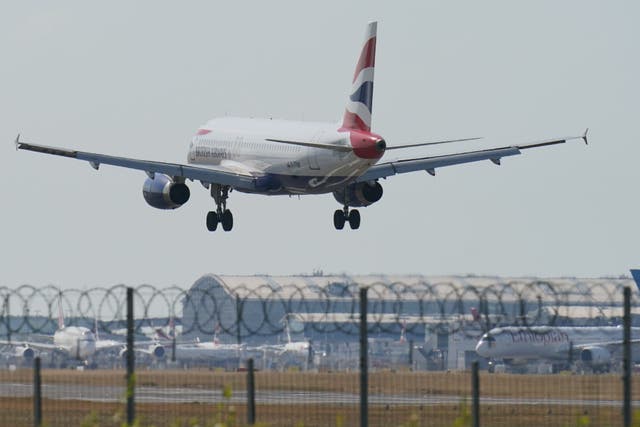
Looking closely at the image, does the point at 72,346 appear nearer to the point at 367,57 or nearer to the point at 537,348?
the point at 537,348

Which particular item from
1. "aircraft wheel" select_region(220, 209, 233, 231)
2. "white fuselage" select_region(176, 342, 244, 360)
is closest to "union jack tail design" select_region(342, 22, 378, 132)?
"aircraft wheel" select_region(220, 209, 233, 231)

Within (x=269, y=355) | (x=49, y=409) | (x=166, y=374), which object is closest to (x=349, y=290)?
(x=49, y=409)

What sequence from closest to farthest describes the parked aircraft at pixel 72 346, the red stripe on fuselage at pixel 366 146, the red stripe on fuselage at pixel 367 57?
1. the red stripe on fuselage at pixel 366 146
2. the red stripe on fuselage at pixel 367 57
3. the parked aircraft at pixel 72 346

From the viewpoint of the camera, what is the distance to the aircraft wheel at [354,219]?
94.8m

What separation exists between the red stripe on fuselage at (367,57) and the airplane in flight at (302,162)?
5 centimetres

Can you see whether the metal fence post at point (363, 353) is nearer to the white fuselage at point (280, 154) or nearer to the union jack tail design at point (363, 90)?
the white fuselage at point (280, 154)

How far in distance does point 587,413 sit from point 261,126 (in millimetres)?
53609

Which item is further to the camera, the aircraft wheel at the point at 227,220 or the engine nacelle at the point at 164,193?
the aircraft wheel at the point at 227,220

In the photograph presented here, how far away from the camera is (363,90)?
9350 cm

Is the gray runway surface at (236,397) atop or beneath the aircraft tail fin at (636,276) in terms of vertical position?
beneath

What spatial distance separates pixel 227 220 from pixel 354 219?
6.99 meters

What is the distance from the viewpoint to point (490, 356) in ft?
390

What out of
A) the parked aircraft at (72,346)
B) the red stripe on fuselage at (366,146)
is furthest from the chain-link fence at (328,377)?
the parked aircraft at (72,346)

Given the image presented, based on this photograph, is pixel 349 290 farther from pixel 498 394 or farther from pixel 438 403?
pixel 498 394
